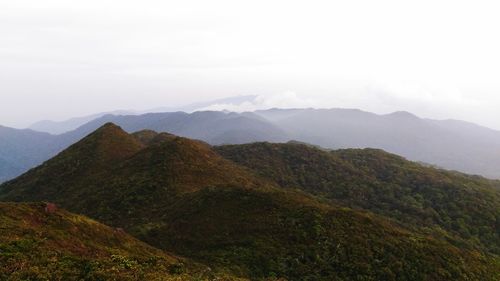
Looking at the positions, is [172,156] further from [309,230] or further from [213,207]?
[309,230]

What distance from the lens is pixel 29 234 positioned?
28016 millimetres

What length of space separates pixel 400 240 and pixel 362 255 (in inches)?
245

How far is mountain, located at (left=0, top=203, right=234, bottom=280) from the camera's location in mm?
22734

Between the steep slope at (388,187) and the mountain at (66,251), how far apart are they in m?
58.8

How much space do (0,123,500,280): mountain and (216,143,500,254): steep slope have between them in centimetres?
1379

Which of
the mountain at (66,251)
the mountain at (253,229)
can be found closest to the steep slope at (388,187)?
the mountain at (253,229)

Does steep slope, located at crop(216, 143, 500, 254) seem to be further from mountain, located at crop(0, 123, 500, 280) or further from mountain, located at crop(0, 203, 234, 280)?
mountain, located at crop(0, 203, 234, 280)

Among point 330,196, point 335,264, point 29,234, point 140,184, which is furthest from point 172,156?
point 29,234

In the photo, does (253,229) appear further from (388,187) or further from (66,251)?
(388,187)

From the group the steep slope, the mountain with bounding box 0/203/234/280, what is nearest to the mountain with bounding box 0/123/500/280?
the mountain with bounding box 0/203/234/280

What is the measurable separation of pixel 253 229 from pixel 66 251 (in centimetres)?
2366

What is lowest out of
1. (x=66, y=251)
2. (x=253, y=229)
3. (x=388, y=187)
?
(x=388, y=187)

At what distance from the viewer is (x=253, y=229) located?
4681cm

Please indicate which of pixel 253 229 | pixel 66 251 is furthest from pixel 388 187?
pixel 66 251
